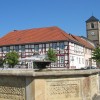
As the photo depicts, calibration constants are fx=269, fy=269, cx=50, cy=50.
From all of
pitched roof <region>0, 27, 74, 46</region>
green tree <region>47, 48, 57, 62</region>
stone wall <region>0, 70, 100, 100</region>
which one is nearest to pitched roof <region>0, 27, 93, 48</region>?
pitched roof <region>0, 27, 74, 46</region>

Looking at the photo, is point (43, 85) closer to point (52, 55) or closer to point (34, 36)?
point (52, 55)

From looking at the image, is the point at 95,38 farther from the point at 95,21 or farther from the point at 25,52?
the point at 25,52

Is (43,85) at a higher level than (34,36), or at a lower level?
lower

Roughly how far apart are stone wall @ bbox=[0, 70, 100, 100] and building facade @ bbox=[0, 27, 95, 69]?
39504 millimetres

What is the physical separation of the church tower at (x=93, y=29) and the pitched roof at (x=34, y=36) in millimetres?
33161

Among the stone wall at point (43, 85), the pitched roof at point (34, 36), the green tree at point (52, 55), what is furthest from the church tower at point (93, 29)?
the stone wall at point (43, 85)

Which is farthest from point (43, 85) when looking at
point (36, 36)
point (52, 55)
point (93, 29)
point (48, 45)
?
point (93, 29)

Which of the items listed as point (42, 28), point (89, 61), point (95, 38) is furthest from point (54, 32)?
point (95, 38)

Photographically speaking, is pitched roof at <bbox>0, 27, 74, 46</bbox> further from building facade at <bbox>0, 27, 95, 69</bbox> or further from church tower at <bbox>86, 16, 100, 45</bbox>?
church tower at <bbox>86, 16, 100, 45</bbox>

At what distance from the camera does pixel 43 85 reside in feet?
19.6

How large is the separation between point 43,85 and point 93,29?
274ft

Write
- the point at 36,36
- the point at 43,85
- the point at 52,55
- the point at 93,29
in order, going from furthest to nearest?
the point at 93,29 → the point at 36,36 → the point at 52,55 → the point at 43,85

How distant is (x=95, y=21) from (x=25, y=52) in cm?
4218

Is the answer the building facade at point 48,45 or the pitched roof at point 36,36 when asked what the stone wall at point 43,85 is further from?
the pitched roof at point 36,36
